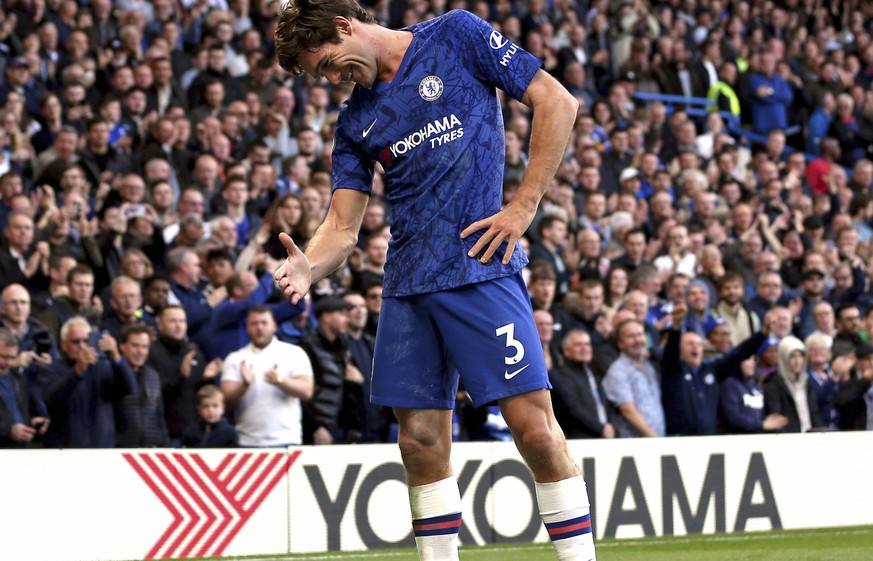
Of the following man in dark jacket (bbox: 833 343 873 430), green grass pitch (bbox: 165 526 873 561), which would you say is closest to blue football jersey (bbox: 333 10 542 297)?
green grass pitch (bbox: 165 526 873 561)

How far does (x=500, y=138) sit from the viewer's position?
4.64 m

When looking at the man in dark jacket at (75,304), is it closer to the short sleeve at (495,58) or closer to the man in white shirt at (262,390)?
the man in white shirt at (262,390)

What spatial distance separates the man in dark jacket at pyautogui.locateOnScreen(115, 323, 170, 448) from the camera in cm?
923

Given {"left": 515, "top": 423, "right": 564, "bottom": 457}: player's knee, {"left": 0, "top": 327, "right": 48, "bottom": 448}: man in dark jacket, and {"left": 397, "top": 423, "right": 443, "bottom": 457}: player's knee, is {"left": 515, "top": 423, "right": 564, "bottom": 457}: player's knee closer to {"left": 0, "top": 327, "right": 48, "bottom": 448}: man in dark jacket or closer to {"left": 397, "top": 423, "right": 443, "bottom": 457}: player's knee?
{"left": 397, "top": 423, "right": 443, "bottom": 457}: player's knee

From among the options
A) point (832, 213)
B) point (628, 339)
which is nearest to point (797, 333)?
point (628, 339)

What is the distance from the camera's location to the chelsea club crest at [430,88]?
179 inches

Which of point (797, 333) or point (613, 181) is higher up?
point (613, 181)

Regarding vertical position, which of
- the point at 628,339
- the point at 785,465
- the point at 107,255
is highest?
the point at 107,255

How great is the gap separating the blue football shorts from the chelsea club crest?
63 centimetres

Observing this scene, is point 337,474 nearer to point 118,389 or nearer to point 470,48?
point 118,389

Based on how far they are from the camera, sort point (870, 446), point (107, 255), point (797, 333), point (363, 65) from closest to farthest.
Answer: point (363, 65) → point (870, 446) → point (107, 255) → point (797, 333)

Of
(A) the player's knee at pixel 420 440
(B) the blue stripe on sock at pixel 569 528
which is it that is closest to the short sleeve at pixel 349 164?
(A) the player's knee at pixel 420 440

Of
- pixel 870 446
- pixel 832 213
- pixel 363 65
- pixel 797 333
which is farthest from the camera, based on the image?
pixel 832 213

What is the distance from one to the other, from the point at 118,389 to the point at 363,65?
518cm
